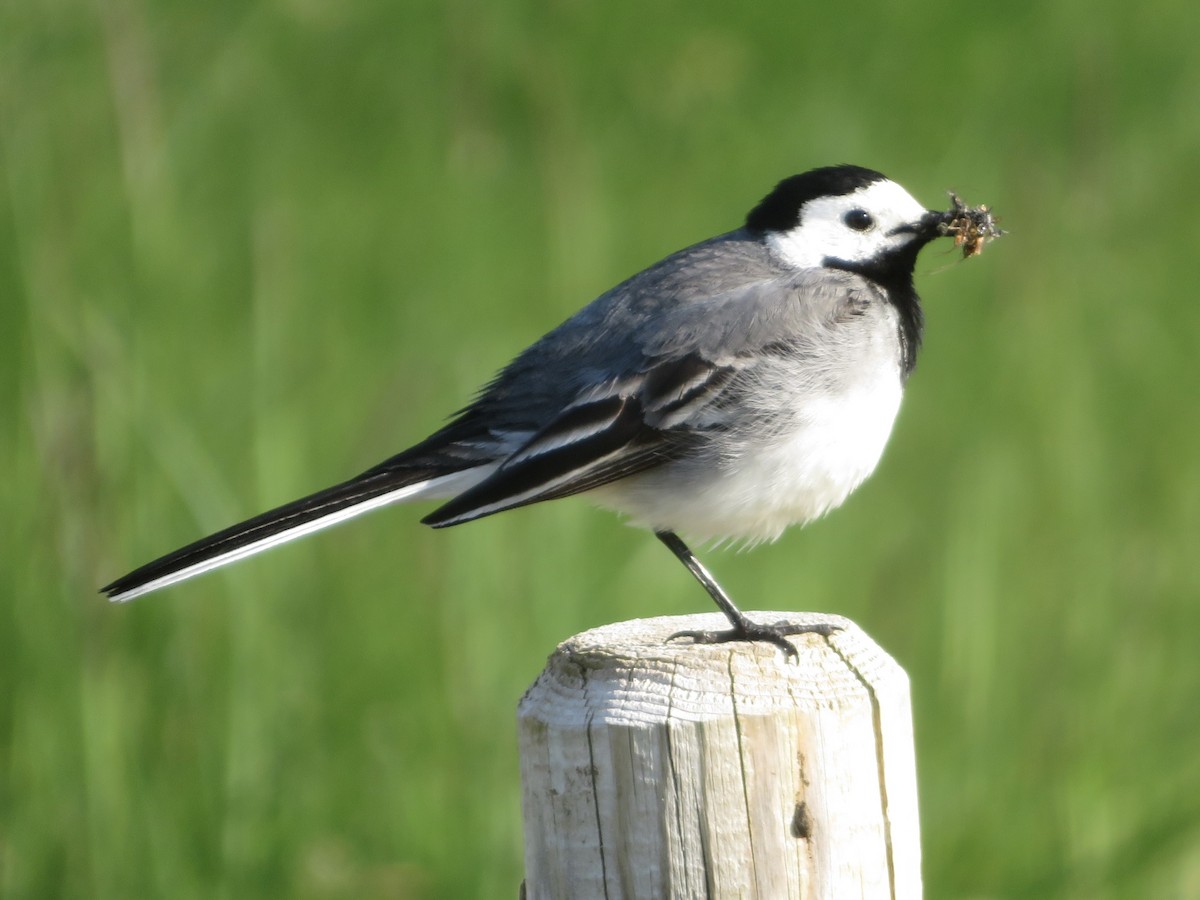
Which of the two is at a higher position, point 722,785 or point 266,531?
point 266,531

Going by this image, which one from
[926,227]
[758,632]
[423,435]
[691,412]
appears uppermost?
[926,227]

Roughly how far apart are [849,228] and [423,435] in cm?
200

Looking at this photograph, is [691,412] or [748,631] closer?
[748,631]

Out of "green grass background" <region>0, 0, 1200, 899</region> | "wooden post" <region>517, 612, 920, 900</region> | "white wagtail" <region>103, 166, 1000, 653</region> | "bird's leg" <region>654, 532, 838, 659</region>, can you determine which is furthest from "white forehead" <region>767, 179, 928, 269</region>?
"wooden post" <region>517, 612, 920, 900</region>

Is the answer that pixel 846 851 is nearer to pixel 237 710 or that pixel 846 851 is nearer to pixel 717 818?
pixel 717 818

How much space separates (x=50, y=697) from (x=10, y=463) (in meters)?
0.73

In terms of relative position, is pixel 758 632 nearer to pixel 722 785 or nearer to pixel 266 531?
pixel 722 785

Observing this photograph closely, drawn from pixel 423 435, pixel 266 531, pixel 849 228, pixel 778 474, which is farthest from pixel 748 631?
pixel 423 435

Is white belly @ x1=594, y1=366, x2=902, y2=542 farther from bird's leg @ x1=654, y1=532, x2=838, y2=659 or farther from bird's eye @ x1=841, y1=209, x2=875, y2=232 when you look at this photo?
bird's eye @ x1=841, y1=209, x2=875, y2=232

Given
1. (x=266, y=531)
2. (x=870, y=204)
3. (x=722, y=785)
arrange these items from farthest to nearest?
1. (x=870, y=204)
2. (x=266, y=531)
3. (x=722, y=785)

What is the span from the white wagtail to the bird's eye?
197 millimetres

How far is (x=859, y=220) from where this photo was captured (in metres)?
4.19

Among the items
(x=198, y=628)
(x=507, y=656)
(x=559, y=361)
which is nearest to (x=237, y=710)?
(x=198, y=628)

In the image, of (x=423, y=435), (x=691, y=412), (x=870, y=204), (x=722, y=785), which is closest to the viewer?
(x=722, y=785)
